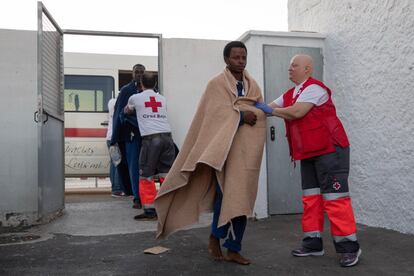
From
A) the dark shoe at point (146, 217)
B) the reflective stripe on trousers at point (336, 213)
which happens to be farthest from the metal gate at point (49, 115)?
the reflective stripe on trousers at point (336, 213)

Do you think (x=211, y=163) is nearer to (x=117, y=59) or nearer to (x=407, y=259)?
(x=407, y=259)

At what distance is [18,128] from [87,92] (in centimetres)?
433

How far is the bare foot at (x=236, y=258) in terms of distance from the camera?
3.85 metres

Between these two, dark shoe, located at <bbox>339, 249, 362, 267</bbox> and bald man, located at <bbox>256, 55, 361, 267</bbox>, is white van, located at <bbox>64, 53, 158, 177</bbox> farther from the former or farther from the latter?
dark shoe, located at <bbox>339, 249, 362, 267</bbox>

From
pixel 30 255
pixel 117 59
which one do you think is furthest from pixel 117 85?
pixel 30 255

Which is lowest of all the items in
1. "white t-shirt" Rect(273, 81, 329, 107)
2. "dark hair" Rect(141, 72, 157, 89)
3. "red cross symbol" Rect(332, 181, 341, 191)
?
"red cross symbol" Rect(332, 181, 341, 191)

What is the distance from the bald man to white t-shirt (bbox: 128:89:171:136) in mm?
2422

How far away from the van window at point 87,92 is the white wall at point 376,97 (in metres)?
5.62

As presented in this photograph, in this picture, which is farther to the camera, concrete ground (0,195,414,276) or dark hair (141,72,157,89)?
dark hair (141,72,157,89)

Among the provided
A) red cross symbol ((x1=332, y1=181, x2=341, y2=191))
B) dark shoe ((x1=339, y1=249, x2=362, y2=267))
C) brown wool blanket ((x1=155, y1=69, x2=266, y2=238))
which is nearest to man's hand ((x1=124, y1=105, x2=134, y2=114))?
brown wool blanket ((x1=155, y1=69, x2=266, y2=238))

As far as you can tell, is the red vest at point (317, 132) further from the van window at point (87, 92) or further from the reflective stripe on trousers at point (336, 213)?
the van window at point (87, 92)

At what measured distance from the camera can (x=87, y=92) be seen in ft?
34.5

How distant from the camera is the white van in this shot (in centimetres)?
1016

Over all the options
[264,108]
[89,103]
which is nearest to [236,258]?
[264,108]
